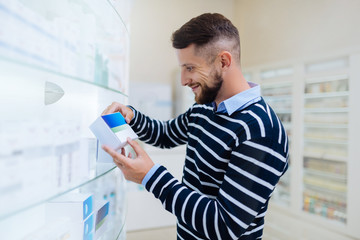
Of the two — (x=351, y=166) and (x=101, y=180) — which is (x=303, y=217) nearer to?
(x=351, y=166)

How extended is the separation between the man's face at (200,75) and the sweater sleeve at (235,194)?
0.97 feet

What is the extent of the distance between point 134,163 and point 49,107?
0.37m

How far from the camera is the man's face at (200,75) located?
1.05m

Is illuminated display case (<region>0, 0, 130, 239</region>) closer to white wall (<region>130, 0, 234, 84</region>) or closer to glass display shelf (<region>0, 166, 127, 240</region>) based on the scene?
glass display shelf (<region>0, 166, 127, 240</region>)

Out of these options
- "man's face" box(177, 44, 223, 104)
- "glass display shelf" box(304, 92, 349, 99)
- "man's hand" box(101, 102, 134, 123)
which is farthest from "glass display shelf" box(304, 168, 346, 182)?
"man's hand" box(101, 102, 134, 123)

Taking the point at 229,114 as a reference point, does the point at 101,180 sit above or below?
below

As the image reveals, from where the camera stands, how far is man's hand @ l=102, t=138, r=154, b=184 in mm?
878

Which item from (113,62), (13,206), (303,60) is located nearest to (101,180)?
(113,62)

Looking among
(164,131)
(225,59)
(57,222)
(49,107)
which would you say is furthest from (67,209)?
(225,59)

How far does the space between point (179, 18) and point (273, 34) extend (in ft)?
5.95

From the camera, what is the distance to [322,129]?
3.99m

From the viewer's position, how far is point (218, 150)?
102 centimetres

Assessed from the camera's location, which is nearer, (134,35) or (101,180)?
(101,180)

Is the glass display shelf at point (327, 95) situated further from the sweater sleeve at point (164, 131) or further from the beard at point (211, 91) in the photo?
Answer: the beard at point (211, 91)
